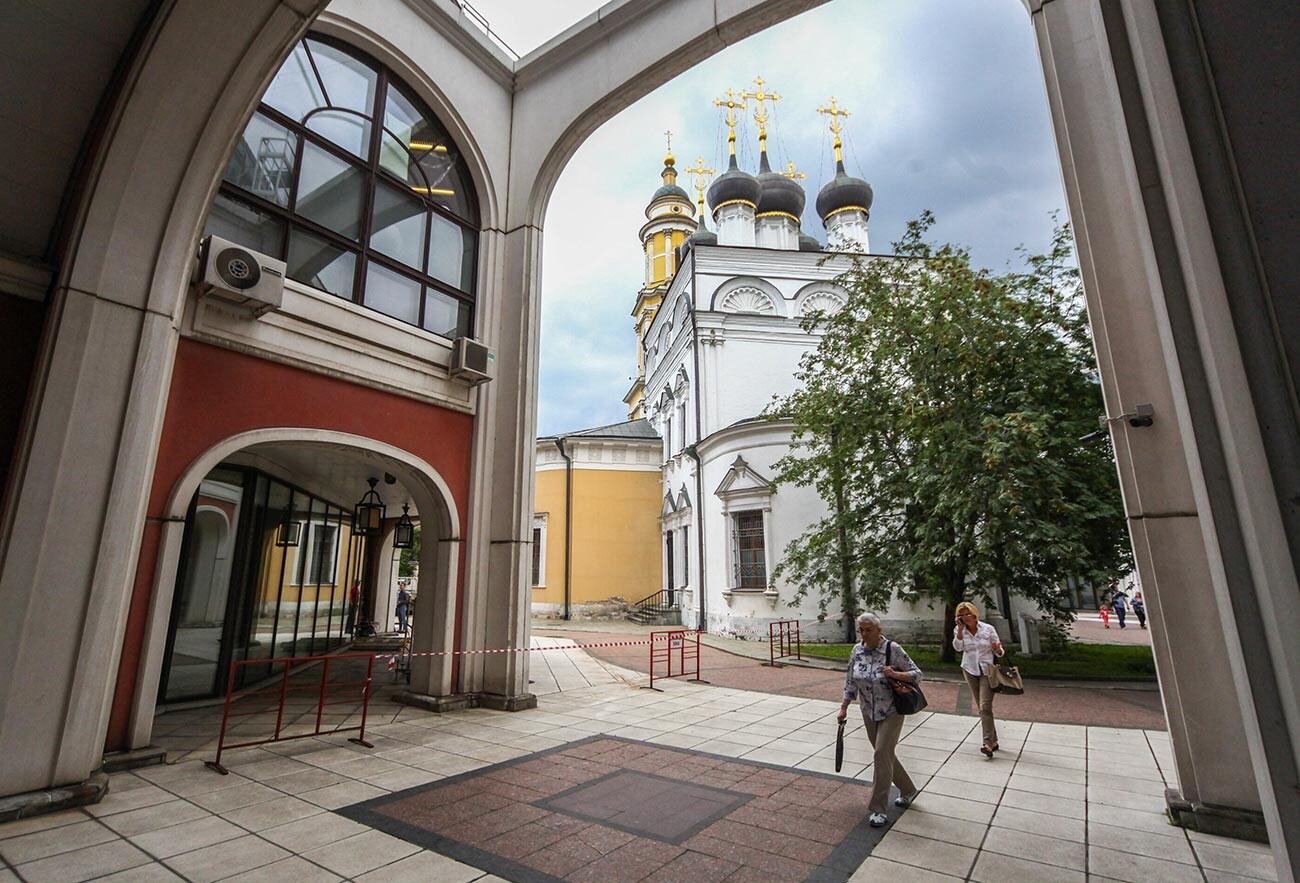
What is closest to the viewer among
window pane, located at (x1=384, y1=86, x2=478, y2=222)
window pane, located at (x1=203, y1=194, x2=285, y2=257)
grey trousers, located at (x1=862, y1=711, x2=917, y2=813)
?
grey trousers, located at (x1=862, y1=711, x2=917, y2=813)

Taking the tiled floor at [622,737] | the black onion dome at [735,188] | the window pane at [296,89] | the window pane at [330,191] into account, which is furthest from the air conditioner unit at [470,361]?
the black onion dome at [735,188]

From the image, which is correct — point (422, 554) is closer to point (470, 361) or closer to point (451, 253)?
point (470, 361)

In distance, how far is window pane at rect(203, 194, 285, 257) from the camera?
684 cm

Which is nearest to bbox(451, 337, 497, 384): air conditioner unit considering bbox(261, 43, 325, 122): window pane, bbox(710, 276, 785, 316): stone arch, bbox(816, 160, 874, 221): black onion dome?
bbox(261, 43, 325, 122): window pane

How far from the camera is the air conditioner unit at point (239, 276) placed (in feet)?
20.2

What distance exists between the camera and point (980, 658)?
6586mm

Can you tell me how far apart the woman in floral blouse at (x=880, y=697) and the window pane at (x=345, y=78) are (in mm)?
9078

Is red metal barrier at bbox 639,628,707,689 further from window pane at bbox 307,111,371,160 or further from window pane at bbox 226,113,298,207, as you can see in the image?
window pane at bbox 307,111,371,160

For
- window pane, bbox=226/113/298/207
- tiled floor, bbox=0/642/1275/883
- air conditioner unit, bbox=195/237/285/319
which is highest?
window pane, bbox=226/113/298/207

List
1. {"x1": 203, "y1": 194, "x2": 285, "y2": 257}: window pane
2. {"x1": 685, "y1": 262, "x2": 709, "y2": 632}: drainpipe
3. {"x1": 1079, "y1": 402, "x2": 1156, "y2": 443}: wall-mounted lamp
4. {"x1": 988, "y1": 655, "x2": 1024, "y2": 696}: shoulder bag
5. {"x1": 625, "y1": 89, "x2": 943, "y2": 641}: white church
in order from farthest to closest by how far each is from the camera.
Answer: {"x1": 685, "y1": 262, "x2": 709, "y2": 632}: drainpipe → {"x1": 625, "y1": 89, "x2": 943, "y2": 641}: white church → {"x1": 203, "y1": 194, "x2": 285, "y2": 257}: window pane → {"x1": 988, "y1": 655, "x2": 1024, "y2": 696}: shoulder bag → {"x1": 1079, "y1": 402, "x2": 1156, "y2": 443}: wall-mounted lamp

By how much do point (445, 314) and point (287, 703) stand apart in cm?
605

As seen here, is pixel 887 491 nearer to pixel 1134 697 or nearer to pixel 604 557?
pixel 1134 697

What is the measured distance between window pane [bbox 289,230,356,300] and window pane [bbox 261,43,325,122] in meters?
1.56

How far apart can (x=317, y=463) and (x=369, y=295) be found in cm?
348
